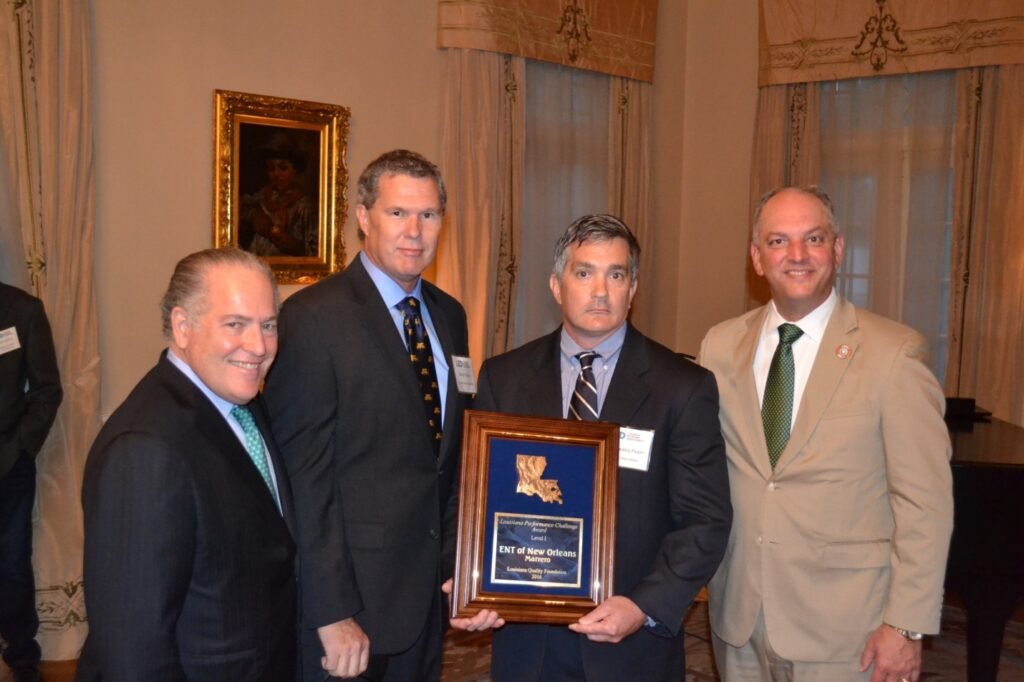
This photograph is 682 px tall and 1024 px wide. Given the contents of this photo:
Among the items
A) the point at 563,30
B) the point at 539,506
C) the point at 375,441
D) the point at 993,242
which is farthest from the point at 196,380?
the point at 993,242

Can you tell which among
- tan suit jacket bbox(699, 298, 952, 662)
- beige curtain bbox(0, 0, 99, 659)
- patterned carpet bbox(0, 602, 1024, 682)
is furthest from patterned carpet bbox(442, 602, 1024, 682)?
tan suit jacket bbox(699, 298, 952, 662)

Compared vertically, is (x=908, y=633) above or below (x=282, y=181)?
below

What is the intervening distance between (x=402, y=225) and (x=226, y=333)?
83cm

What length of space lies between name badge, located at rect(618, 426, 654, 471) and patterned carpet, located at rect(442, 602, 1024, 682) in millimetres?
3008

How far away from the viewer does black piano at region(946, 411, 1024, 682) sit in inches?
163

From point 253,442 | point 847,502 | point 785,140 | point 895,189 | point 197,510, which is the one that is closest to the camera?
point 197,510

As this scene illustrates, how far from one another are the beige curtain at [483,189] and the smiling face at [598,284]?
15.1 feet

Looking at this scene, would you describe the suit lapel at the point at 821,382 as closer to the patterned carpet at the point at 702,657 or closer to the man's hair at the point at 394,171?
the man's hair at the point at 394,171

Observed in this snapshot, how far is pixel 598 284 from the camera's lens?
2.66 metres

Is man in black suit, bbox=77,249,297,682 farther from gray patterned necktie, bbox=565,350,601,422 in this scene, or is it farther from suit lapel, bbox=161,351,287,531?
gray patterned necktie, bbox=565,350,601,422

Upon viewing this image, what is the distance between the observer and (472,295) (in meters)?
7.51

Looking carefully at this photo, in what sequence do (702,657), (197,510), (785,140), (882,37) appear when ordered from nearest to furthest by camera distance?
(197,510)
(702,657)
(882,37)
(785,140)

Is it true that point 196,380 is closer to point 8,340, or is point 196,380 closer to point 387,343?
point 387,343


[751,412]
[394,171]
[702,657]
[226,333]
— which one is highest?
[394,171]
